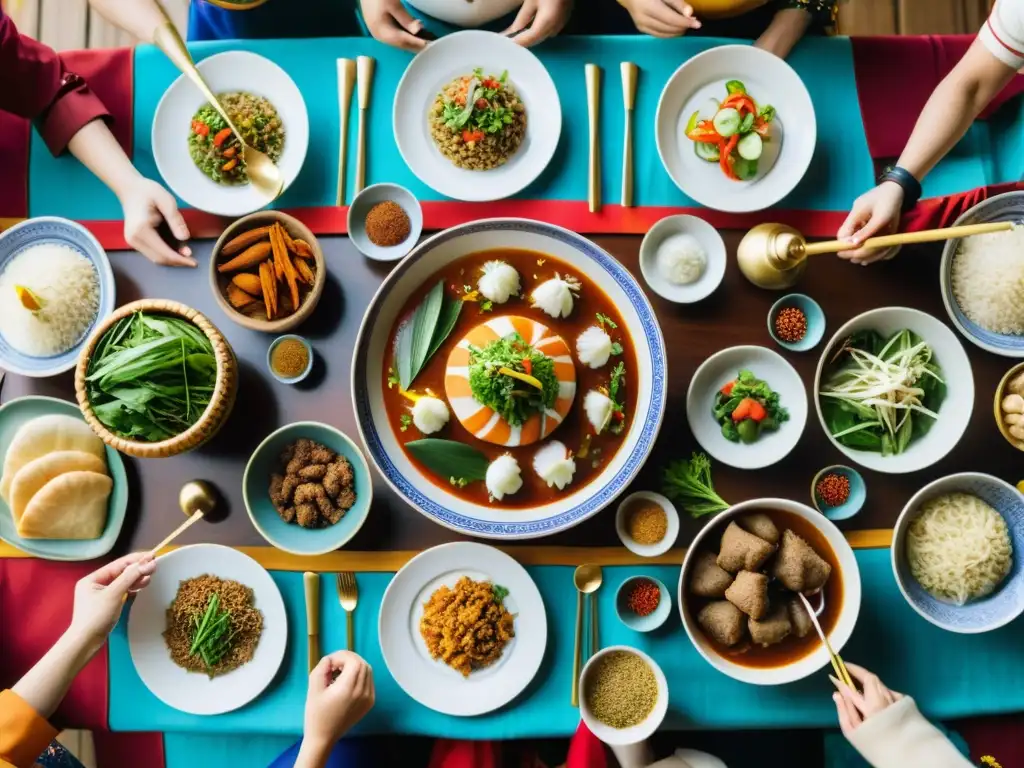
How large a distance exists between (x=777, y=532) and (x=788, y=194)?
1033mm

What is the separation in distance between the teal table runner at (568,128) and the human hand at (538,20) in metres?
0.06

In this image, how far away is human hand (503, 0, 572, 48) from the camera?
6.84 ft

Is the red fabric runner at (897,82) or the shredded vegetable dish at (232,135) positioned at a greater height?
the red fabric runner at (897,82)

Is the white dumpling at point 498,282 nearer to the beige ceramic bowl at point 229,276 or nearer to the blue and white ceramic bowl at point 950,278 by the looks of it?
the beige ceramic bowl at point 229,276

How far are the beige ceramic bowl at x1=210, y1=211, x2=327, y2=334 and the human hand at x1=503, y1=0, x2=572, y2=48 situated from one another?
903mm

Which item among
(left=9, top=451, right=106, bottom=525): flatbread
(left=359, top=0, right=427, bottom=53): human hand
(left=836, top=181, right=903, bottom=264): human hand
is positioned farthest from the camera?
(left=359, top=0, right=427, bottom=53): human hand

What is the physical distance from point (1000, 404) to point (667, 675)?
128cm

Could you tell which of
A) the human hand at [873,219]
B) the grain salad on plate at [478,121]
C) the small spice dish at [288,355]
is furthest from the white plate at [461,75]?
the human hand at [873,219]

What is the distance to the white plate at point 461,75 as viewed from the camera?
2076 millimetres

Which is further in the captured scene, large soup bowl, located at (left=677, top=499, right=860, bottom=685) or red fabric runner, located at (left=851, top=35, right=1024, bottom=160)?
red fabric runner, located at (left=851, top=35, right=1024, bottom=160)

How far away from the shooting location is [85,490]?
192 cm

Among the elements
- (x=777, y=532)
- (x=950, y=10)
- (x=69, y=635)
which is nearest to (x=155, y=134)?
(x=69, y=635)

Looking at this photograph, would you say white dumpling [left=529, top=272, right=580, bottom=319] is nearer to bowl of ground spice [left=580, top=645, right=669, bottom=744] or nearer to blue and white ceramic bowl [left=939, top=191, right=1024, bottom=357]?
bowl of ground spice [left=580, top=645, right=669, bottom=744]

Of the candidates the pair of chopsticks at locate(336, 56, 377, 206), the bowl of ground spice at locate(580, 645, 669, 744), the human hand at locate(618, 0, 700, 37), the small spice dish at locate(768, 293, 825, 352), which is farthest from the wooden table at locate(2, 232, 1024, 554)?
the human hand at locate(618, 0, 700, 37)
